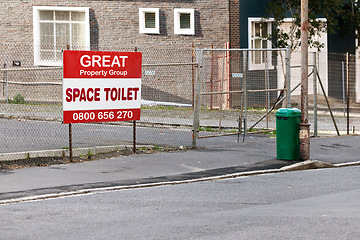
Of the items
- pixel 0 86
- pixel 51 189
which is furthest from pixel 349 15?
pixel 51 189

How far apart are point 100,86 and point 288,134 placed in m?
4.07

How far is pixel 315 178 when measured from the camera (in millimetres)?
12320

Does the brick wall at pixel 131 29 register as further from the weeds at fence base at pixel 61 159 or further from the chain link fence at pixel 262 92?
the weeds at fence base at pixel 61 159

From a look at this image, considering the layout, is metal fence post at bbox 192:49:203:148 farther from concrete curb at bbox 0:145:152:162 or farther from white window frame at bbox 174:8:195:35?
white window frame at bbox 174:8:195:35

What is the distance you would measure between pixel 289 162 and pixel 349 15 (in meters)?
21.3

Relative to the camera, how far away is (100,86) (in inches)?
555

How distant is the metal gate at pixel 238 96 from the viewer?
16.8 metres

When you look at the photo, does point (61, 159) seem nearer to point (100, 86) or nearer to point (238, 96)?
point (100, 86)

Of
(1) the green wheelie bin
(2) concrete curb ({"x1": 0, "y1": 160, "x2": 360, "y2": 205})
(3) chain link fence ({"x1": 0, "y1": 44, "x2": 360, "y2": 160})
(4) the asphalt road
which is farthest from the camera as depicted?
(3) chain link fence ({"x1": 0, "y1": 44, "x2": 360, "y2": 160})

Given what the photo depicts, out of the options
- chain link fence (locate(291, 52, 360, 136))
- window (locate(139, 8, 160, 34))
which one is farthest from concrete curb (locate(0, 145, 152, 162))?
window (locate(139, 8, 160, 34))

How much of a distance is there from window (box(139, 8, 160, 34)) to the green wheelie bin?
651 inches

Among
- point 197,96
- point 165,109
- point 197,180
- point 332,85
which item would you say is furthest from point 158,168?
point 332,85

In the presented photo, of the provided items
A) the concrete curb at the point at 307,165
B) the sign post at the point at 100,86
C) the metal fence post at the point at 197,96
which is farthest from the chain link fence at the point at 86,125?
the concrete curb at the point at 307,165

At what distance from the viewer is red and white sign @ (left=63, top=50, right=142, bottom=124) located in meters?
13.6
